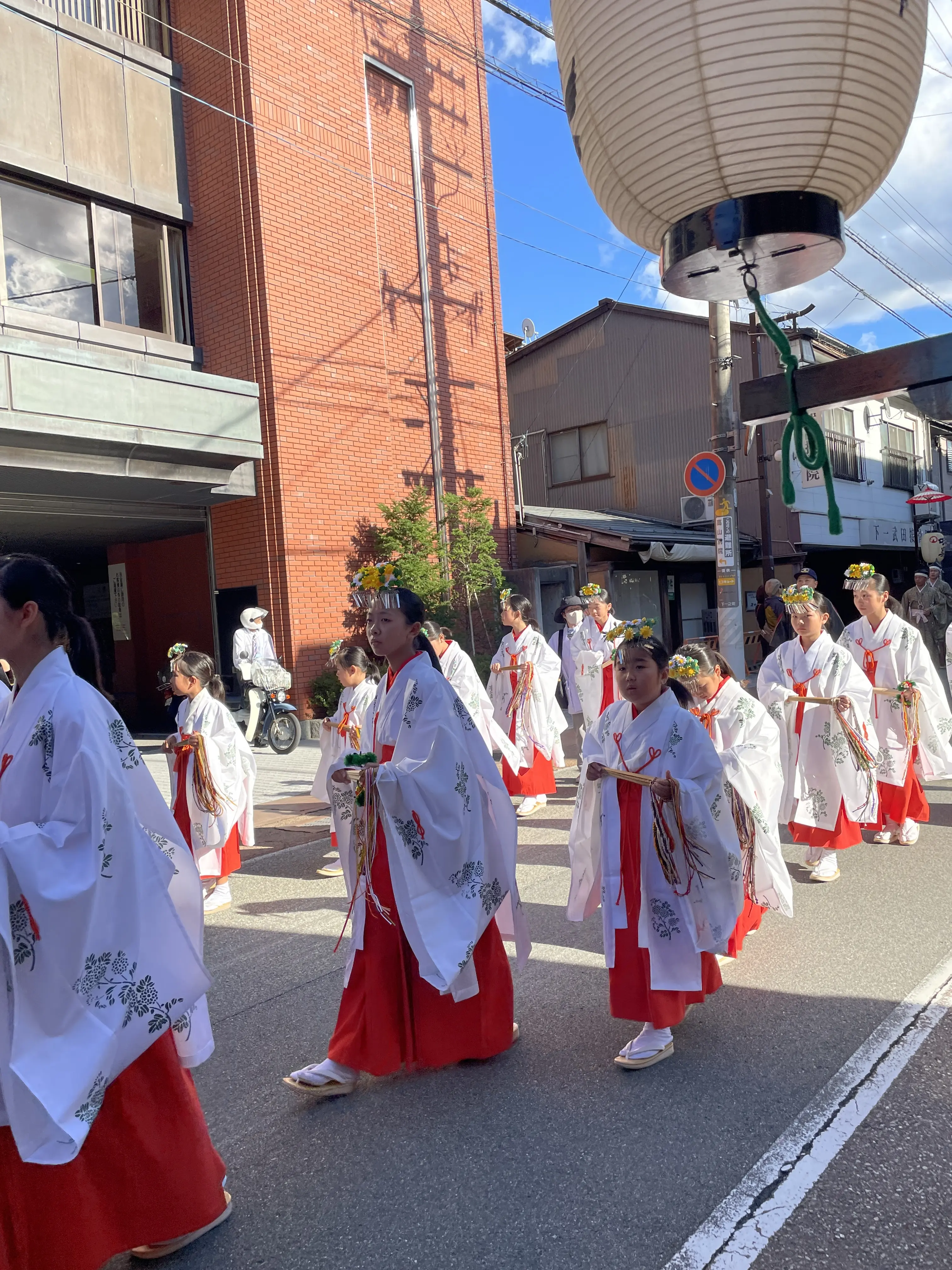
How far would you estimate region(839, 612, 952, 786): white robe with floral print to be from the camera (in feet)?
23.2

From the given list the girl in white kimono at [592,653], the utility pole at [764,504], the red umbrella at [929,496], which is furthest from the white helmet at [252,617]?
the red umbrella at [929,496]

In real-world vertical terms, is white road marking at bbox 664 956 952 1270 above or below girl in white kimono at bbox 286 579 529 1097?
below

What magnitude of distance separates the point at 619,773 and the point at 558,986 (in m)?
1.23

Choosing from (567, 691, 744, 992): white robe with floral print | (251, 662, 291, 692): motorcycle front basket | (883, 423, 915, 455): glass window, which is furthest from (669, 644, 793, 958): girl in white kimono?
(883, 423, 915, 455): glass window

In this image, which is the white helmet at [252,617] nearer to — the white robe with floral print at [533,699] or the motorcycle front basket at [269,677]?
the motorcycle front basket at [269,677]

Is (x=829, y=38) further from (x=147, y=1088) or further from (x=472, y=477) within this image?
(x=472, y=477)

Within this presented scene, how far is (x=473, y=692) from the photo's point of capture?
7.65m

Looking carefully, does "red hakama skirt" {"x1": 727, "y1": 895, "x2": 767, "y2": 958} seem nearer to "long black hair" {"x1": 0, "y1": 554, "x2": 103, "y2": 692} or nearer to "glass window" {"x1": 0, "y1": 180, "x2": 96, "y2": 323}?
"long black hair" {"x1": 0, "y1": 554, "x2": 103, "y2": 692}

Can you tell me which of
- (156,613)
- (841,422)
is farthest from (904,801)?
(841,422)

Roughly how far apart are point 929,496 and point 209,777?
1611cm

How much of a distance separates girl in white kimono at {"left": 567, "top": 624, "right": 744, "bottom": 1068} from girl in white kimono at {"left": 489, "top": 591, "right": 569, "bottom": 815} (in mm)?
4348

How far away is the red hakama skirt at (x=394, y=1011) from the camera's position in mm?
3434

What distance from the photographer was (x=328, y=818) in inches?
331

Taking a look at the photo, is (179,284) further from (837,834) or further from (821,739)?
(837,834)
